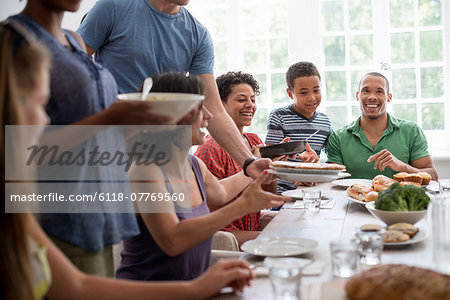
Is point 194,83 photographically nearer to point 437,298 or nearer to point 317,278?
point 317,278

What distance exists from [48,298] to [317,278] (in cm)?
59

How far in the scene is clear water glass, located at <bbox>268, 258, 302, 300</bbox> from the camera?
0.94 meters

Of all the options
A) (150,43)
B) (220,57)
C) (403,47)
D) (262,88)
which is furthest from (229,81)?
(403,47)

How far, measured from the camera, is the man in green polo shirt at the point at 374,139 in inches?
120

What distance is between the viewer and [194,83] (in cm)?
164

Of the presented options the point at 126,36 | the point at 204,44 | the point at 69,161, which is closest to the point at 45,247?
the point at 69,161

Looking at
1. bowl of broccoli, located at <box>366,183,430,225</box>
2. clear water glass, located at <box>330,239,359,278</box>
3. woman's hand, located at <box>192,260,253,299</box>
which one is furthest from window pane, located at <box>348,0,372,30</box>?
woman's hand, located at <box>192,260,253,299</box>

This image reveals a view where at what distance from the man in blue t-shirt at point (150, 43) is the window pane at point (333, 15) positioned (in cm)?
260

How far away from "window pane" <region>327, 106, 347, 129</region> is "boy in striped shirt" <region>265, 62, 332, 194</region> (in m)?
1.11

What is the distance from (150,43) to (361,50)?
9.63 feet

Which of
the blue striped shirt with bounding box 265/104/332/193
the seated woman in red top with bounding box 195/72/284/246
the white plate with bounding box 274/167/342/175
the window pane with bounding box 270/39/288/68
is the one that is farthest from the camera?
the window pane with bounding box 270/39/288/68

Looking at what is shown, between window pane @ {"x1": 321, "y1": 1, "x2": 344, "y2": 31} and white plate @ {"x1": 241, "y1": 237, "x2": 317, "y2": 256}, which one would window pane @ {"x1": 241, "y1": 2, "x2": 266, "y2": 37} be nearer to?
window pane @ {"x1": 321, "y1": 1, "x2": 344, "y2": 31}

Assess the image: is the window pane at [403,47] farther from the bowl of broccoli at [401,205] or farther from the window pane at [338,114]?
the bowl of broccoli at [401,205]

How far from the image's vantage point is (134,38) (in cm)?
189
